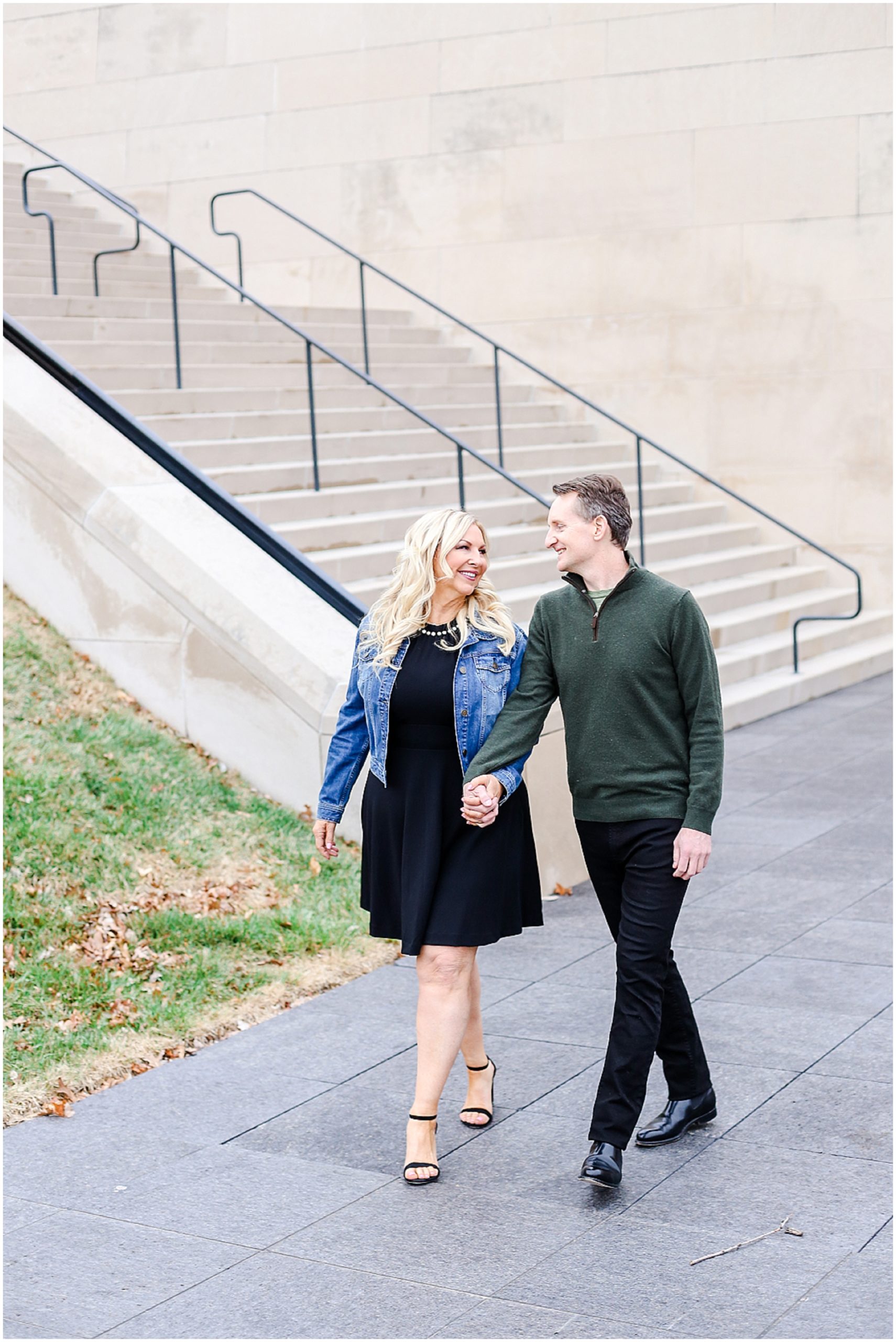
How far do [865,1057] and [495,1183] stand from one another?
155 cm

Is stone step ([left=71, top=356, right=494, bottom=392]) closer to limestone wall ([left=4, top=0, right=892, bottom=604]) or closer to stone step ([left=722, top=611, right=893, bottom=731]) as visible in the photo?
limestone wall ([left=4, top=0, right=892, bottom=604])

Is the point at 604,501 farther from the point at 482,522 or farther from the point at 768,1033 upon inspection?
the point at 482,522

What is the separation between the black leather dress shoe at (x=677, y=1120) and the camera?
4.54 metres

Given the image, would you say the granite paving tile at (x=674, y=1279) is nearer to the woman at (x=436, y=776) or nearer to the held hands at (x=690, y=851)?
the woman at (x=436, y=776)

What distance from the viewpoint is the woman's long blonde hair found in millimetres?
4359

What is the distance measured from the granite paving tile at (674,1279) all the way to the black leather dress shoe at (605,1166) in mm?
169

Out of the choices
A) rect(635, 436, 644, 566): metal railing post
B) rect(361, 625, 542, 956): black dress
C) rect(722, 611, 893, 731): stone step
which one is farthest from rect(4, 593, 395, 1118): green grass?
rect(635, 436, 644, 566): metal railing post

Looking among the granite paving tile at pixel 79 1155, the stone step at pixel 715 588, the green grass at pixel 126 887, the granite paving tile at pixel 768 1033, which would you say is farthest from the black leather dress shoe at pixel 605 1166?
the stone step at pixel 715 588

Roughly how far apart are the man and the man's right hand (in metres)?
0.53

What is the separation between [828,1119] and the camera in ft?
15.4

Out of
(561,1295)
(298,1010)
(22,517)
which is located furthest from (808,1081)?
(22,517)

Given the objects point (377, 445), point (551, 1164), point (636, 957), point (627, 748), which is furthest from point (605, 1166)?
point (377, 445)

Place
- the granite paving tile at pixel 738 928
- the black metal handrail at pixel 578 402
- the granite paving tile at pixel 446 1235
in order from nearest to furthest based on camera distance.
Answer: the granite paving tile at pixel 446 1235 < the granite paving tile at pixel 738 928 < the black metal handrail at pixel 578 402

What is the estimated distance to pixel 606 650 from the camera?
4.25 metres
